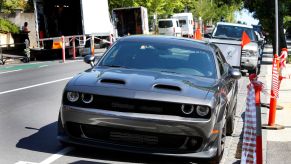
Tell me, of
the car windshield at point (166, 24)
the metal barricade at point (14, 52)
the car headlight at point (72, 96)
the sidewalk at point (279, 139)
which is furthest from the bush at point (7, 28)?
the car headlight at point (72, 96)

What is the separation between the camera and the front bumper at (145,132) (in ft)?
19.6

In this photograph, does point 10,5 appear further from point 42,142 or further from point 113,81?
point 113,81

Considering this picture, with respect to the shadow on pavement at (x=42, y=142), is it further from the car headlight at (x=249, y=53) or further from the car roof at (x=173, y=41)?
the car headlight at (x=249, y=53)

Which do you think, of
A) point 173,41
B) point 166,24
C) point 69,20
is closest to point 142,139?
point 173,41

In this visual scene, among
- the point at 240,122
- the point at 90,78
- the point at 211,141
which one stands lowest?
the point at 240,122

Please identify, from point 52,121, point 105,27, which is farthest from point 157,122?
point 105,27

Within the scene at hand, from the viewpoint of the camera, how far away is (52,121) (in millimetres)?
9156

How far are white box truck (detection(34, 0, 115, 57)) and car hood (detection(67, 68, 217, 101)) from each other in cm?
2094

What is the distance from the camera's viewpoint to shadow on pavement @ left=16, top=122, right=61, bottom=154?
23.0 ft

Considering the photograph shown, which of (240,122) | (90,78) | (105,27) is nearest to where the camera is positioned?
(90,78)

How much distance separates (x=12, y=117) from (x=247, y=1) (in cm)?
2437

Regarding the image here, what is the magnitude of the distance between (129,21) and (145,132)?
3287cm

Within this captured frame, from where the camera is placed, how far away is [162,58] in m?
7.41

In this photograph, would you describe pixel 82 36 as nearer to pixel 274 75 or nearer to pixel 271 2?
pixel 271 2
